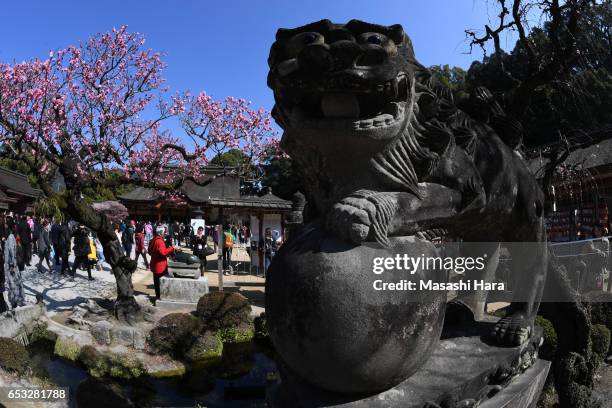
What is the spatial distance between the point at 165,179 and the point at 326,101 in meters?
13.3

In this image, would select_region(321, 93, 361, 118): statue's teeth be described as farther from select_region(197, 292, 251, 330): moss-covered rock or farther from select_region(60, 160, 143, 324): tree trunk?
select_region(60, 160, 143, 324): tree trunk

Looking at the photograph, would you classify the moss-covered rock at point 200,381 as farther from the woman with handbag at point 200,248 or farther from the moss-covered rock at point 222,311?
the woman with handbag at point 200,248

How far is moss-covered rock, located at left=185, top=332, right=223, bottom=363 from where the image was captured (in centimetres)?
780

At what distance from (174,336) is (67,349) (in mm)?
1734

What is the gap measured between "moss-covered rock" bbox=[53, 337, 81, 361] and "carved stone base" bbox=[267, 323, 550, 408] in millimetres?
Result: 6525

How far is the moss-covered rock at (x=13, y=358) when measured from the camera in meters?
5.75

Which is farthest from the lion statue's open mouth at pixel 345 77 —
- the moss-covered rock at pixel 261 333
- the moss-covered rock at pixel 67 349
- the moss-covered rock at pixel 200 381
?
the moss-covered rock at pixel 67 349

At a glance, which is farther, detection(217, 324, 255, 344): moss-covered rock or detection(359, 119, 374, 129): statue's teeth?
detection(217, 324, 255, 344): moss-covered rock

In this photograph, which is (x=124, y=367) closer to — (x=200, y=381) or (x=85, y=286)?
(x=200, y=381)

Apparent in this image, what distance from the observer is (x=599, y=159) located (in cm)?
1389

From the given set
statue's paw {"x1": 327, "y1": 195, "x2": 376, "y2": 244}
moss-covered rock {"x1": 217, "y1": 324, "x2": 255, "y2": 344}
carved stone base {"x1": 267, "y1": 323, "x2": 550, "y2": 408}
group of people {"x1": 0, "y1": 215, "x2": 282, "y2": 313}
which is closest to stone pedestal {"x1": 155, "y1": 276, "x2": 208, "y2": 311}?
group of people {"x1": 0, "y1": 215, "x2": 282, "y2": 313}

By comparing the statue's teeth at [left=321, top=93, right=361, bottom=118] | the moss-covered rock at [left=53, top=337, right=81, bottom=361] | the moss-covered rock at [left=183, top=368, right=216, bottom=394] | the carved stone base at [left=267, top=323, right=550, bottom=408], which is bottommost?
the moss-covered rock at [left=183, top=368, right=216, bottom=394]

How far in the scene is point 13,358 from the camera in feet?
19.2

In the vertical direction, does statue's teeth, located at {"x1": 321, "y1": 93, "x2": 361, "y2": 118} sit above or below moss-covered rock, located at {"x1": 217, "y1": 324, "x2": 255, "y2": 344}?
above
